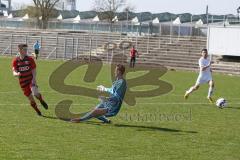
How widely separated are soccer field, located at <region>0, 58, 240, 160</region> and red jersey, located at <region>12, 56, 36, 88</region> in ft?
2.81

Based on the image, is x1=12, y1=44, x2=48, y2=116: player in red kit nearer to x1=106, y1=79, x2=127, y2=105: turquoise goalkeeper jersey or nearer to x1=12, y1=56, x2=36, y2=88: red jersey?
x1=12, y1=56, x2=36, y2=88: red jersey

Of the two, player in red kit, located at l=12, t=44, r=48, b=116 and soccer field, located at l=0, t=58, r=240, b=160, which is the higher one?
player in red kit, located at l=12, t=44, r=48, b=116

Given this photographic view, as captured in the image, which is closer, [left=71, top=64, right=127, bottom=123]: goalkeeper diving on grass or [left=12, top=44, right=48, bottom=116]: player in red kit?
[left=71, top=64, right=127, bottom=123]: goalkeeper diving on grass

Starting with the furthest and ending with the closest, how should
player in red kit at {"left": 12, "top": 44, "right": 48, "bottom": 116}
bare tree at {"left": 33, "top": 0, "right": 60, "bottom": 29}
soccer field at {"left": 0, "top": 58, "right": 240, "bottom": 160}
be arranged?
bare tree at {"left": 33, "top": 0, "right": 60, "bottom": 29} < player in red kit at {"left": 12, "top": 44, "right": 48, "bottom": 116} < soccer field at {"left": 0, "top": 58, "right": 240, "bottom": 160}

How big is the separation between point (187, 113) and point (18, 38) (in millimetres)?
47186

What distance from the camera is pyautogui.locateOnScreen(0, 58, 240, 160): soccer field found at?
923 cm

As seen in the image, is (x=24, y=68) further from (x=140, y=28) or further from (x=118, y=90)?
(x=140, y=28)

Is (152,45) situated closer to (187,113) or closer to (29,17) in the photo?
(187,113)

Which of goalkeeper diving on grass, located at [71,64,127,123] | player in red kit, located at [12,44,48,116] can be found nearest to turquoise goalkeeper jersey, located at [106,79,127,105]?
goalkeeper diving on grass, located at [71,64,127,123]

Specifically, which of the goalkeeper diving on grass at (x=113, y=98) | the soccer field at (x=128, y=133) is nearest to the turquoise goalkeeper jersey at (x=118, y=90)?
the goalkeeper diving on grass at (x=113, y=98)

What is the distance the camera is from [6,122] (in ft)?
40.0

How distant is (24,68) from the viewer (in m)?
13.4

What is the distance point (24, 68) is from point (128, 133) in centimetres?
354

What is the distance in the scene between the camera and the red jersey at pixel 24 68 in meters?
13.4
